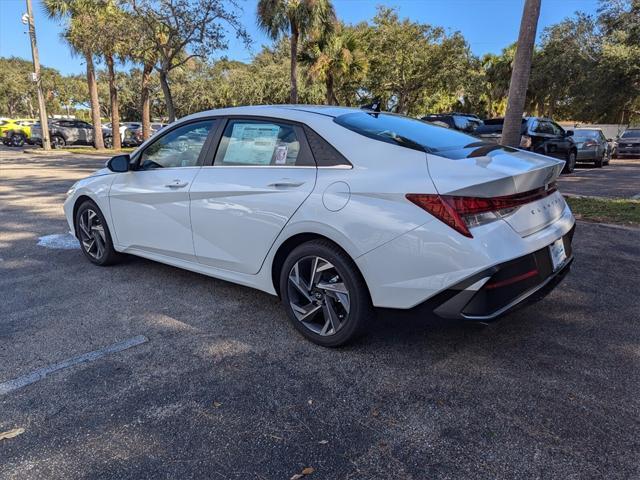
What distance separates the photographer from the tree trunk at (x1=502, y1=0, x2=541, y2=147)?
305 inches

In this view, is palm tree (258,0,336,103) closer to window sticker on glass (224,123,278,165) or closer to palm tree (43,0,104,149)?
palm tree (43,0,104,149)

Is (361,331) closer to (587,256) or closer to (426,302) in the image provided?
(426,302)

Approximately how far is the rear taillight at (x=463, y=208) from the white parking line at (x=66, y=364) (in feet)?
6.96

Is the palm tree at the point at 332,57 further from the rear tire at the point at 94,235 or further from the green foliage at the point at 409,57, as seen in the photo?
the rear tire at the point at 94,235

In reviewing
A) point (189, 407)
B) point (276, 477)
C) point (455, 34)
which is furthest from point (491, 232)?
point (455, 34)

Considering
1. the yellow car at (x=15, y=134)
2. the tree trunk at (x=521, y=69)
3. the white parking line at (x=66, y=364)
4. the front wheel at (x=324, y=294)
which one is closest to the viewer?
the white parking line at (x=66, y=364)

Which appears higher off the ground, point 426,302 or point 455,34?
point 455,34

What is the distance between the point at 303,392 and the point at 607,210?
673cm

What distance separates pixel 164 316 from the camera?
12.4ft

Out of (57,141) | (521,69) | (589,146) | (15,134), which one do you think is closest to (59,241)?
(521,69)

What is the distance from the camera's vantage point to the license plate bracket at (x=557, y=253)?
300 centimetres

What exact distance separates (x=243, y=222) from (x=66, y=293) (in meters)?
1.95

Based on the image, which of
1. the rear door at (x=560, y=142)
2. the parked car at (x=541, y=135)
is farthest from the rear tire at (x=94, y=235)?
the rear door at (x=560, y=142)

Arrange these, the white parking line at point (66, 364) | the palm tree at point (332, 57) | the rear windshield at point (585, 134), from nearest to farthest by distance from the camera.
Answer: the white parking line at point (66, 364) < the rear windshield at point (585, 134) < the palm tree at point (332, 57)
